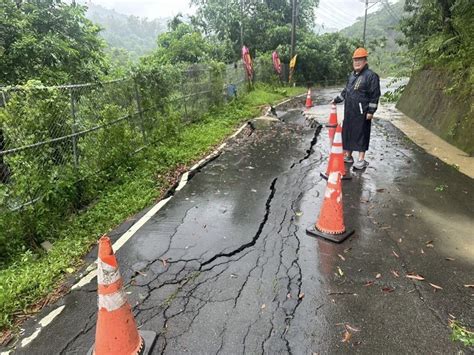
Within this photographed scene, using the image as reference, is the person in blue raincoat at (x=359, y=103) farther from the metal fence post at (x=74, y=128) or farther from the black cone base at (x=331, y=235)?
the metal fence post at (x=74, y=128)

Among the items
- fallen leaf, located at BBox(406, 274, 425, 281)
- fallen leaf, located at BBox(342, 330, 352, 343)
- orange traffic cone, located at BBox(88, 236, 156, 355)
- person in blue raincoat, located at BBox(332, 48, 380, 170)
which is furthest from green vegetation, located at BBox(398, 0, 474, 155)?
orange traffic cone, located at BBox(88, 236, 156, 355)

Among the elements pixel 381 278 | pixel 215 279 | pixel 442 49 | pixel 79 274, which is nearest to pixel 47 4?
pixel 79 274

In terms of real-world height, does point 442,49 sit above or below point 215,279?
above

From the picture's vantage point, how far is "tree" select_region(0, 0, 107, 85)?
771cm

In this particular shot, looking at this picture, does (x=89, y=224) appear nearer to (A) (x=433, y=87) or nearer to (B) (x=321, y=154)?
(B) (x=321, y=154)

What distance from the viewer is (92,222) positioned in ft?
15.7

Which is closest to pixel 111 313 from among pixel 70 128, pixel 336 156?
pixel 336 156

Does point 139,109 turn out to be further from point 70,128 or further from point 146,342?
point 146,342

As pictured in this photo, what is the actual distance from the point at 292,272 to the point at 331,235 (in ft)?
2.86

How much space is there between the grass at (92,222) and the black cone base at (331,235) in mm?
2498

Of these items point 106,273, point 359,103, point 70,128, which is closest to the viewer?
point 106,273

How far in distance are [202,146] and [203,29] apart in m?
27.0

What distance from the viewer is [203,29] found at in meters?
32.4

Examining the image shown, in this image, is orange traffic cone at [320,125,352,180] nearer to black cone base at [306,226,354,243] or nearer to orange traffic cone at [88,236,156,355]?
black cone base at [306,226,354,243]
